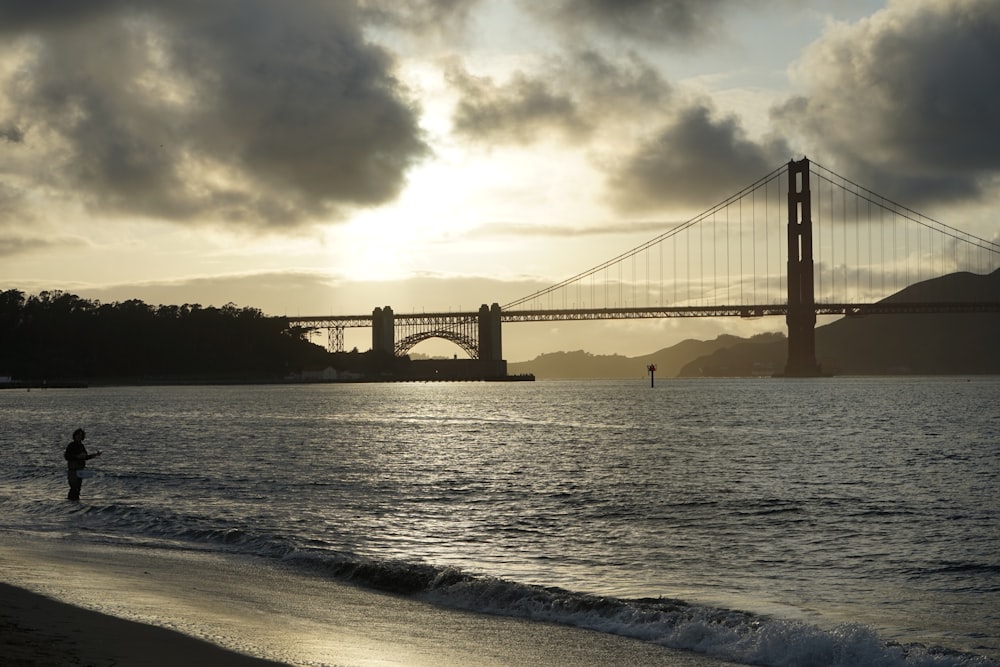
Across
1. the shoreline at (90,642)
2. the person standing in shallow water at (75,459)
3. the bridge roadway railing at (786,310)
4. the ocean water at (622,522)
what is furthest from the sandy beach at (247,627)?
the bridge roadway railing at (786,310)

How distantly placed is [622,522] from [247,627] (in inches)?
481

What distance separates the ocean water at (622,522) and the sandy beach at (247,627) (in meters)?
0.93

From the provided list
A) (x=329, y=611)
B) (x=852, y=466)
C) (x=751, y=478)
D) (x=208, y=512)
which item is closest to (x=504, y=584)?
(x=329, y=611)

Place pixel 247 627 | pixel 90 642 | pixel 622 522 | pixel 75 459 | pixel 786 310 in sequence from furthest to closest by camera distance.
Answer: pixel 786 310 < pixel 75 459 < pixel 622 522 < pixel 247 627 < pixel 90 642

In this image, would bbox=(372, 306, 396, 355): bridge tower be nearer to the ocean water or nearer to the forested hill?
the forested hill

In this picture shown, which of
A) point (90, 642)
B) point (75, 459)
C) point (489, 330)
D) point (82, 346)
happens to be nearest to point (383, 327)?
point (489, 330)

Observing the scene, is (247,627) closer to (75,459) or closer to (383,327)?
(75,459)

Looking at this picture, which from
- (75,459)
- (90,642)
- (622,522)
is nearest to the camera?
(90,642)

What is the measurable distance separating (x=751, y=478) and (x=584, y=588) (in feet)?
61.1

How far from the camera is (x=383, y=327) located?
18938 centimetres

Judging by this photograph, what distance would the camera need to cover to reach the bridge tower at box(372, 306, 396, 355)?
18862cm

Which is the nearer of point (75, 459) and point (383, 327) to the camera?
point (75, 459)

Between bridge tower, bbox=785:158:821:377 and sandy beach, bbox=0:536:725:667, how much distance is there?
141m

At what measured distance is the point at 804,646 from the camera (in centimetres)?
1129
